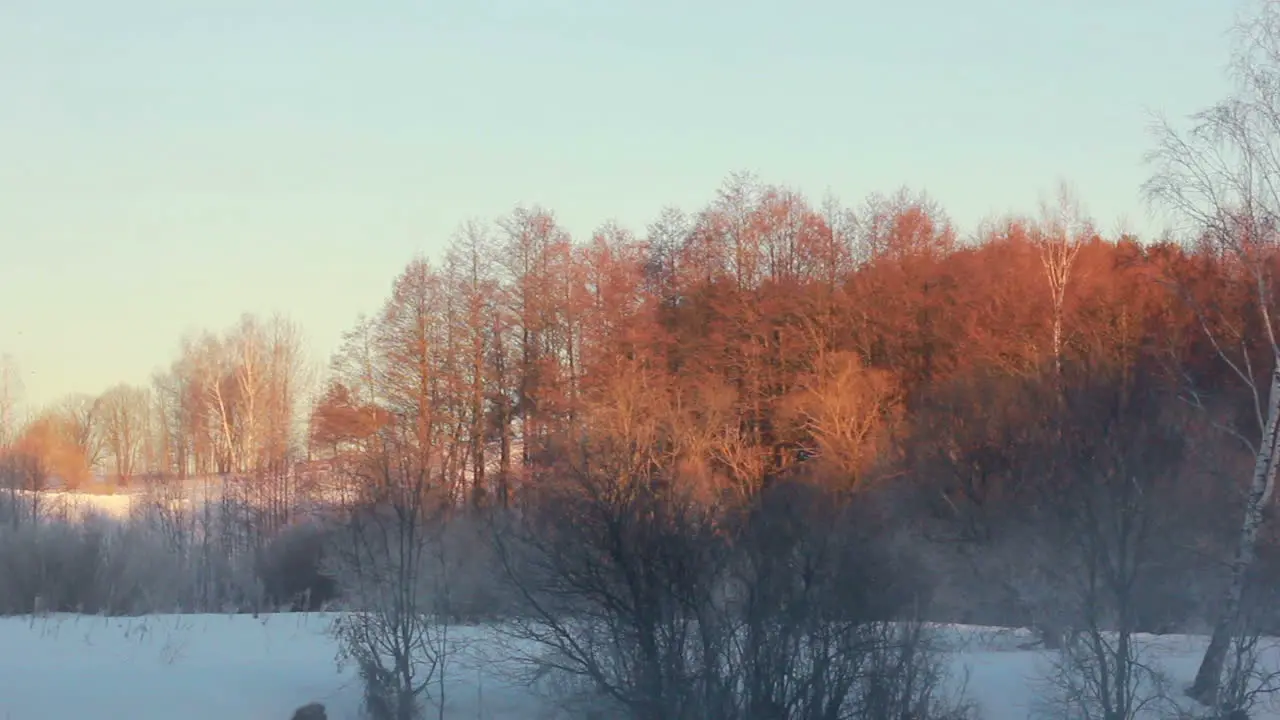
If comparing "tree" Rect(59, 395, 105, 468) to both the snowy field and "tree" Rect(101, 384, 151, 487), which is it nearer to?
"tree" Rect(101, 384, 151, 487)

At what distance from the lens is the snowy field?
46.5 ft

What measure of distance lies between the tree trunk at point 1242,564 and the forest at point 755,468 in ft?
0.16

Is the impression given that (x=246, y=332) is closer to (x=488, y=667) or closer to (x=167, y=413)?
(x=167, y=413)

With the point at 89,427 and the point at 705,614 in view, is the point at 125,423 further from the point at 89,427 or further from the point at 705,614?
the point at 705,614

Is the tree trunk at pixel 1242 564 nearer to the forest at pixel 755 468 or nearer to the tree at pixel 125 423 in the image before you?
the forest at pixel 755 468

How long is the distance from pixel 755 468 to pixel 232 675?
23129 mm

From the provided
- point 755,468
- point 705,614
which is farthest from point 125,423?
point 705,614

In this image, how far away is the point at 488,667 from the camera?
1546 centimetres

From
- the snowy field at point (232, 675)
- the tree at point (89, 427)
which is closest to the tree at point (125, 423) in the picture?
the tree at point (89, 427)

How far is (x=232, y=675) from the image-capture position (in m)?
15.5

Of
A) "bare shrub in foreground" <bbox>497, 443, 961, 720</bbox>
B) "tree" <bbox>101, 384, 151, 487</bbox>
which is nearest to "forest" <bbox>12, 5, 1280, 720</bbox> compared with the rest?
"bare shrub in foreground" <bbox>497, 443, 961, 720</bbox>

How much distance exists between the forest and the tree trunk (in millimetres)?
50

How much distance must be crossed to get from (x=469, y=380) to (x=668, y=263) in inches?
364

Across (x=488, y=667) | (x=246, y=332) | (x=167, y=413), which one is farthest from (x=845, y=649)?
(x=167, y=413)
